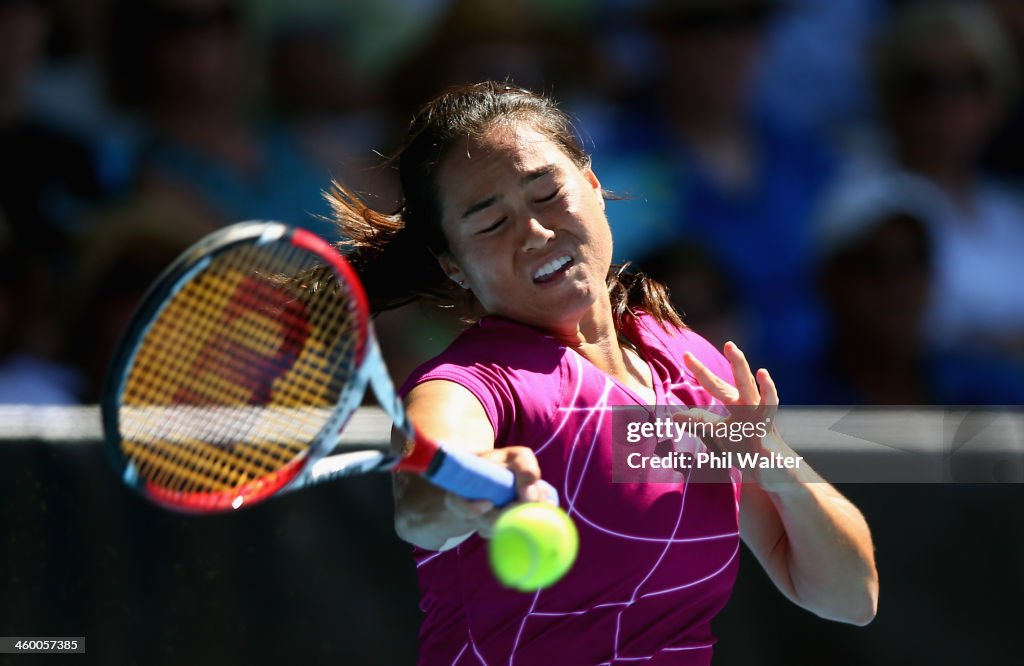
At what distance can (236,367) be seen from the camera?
3.07 m

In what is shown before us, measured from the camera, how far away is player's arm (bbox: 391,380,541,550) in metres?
2.20

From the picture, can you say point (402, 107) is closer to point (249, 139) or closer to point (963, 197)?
point (249, 139)

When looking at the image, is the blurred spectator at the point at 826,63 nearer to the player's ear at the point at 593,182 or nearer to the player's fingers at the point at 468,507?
the player's ear at the point at 593,182

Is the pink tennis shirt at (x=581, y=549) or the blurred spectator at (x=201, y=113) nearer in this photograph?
the pink tennis shirt at (x=581, y=549)

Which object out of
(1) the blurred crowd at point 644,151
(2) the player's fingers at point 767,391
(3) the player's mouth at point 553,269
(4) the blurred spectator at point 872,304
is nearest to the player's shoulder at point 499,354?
(3) the player's mouth at point 553,269

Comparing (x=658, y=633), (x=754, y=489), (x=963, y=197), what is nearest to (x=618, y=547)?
(x=658, y=633)

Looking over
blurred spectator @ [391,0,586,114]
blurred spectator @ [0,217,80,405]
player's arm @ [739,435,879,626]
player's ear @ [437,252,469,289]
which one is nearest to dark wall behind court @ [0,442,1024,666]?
player's arm @ [739,435,879,626]

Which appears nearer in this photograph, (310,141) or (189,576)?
(189,576)

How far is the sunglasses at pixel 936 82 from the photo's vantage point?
5.66m

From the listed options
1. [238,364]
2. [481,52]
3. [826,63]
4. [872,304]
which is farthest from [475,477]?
[826,63]

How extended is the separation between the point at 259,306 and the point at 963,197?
390 cm

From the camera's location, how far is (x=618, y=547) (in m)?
2.39

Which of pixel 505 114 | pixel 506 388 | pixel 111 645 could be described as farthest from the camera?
pixel 111 645

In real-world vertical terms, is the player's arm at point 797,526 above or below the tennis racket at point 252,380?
below
